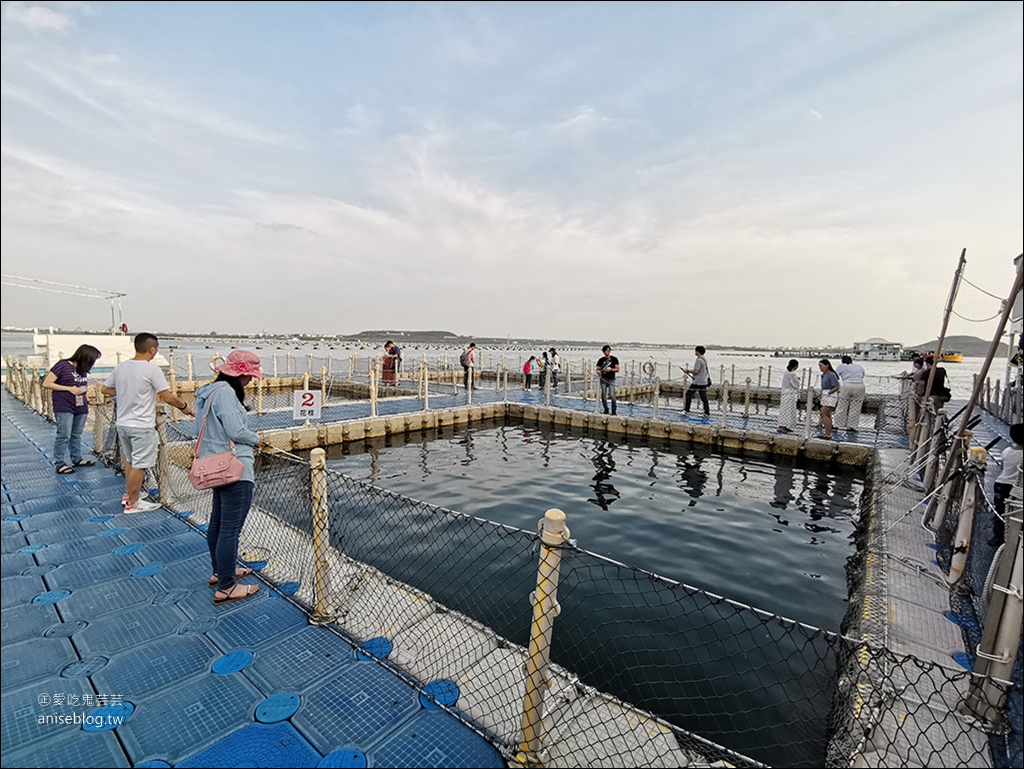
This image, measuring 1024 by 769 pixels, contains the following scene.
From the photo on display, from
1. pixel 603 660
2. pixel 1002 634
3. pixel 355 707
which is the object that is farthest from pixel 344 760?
pixel 1002 634

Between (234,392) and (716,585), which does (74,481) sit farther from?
(716,585)

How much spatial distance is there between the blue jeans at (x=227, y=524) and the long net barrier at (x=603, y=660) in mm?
523

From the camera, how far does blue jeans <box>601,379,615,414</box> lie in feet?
52.0

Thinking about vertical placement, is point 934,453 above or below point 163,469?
above

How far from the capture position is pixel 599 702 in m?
3.20

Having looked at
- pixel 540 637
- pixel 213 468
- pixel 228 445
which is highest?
pixel 228 445

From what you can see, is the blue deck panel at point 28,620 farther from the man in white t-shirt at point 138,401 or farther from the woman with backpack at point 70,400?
the woman with backpack at point 70,400

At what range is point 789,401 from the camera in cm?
1341

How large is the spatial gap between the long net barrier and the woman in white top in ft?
23.0

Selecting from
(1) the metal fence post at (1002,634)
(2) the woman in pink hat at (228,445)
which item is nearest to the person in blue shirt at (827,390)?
(1) the metal fence post at (1002,634)

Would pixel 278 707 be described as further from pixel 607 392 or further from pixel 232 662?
pixel 607 392

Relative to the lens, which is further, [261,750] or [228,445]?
[228,445]

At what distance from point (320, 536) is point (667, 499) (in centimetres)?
752

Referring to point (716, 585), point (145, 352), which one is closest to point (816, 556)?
point (716, 585)
